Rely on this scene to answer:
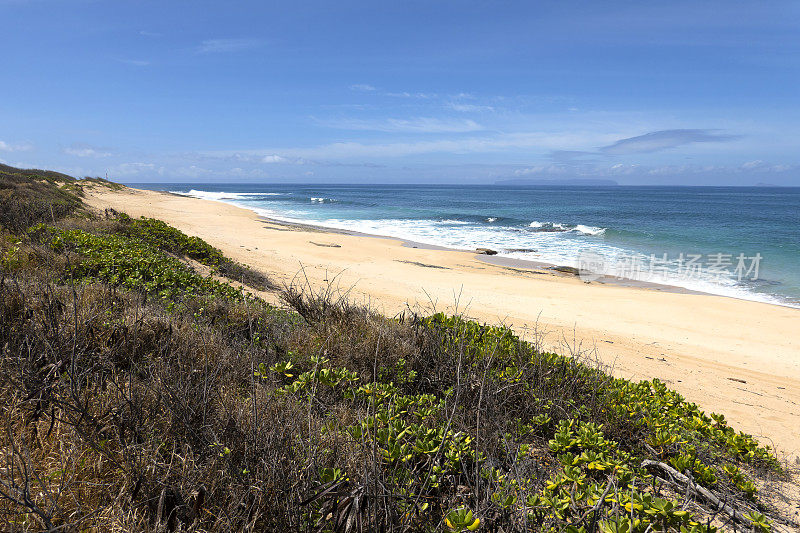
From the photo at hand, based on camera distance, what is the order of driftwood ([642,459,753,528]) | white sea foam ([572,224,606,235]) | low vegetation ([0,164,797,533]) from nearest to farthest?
low vegetation ([0,164,797,533]) < driftwood ([642,459,753,528]) < white sea foam ([572,224,606,235])

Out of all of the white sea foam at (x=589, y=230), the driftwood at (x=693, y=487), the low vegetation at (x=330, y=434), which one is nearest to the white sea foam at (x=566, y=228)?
the white sea foam at (x=589, y=230)

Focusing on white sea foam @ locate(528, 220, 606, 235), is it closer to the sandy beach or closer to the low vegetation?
the sandy beach

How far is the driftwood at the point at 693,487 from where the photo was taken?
7.08 ft

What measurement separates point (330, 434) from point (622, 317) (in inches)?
401

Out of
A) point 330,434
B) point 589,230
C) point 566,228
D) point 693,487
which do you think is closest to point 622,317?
point 693,487

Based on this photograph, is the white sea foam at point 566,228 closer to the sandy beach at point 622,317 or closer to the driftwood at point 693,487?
the sandy beach at point 622,317

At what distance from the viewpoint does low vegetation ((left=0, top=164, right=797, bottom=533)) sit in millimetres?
1789

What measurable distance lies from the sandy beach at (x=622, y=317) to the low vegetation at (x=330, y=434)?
1158 millimetres

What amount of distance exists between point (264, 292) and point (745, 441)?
7488 millimetres

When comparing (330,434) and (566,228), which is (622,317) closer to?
(330,434)

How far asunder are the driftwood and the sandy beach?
1.49 meters

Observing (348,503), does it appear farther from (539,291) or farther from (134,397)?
(539,291)

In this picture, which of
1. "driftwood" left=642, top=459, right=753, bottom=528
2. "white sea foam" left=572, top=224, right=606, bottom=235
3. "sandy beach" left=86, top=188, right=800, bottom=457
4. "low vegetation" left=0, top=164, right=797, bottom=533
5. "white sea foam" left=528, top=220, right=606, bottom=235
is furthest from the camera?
"white sea foam" left=528, top=220, right=606, bottom=235

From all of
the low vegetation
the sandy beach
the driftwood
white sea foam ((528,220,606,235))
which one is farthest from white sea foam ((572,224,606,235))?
the driftwood
